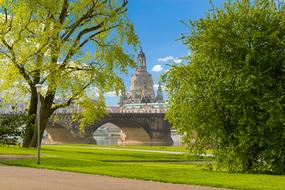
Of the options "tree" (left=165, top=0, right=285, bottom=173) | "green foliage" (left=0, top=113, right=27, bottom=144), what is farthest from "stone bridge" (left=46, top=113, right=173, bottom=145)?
"tree" (left=165, top=0, right=285, bottom=173)

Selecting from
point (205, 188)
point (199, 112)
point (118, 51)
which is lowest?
point (205, 188)

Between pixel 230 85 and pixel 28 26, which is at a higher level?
pixel 28 26

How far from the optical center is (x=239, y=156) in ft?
86.5

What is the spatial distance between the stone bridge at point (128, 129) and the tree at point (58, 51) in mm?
74859

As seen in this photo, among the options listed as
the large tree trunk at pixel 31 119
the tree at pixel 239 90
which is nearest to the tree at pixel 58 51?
the large tree trunk at pixel 31 119

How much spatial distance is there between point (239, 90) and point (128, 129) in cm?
12372

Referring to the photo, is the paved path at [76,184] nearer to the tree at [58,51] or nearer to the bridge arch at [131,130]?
the tree at [58,51]

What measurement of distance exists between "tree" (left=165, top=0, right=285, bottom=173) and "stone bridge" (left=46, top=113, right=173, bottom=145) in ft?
325

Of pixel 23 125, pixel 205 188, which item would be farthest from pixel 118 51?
pixel 205 188

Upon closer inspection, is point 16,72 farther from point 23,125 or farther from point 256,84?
point 256,84

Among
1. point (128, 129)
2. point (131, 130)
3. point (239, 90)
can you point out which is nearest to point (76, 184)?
point (239, 90)

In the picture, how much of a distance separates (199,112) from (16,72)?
79.0 feet

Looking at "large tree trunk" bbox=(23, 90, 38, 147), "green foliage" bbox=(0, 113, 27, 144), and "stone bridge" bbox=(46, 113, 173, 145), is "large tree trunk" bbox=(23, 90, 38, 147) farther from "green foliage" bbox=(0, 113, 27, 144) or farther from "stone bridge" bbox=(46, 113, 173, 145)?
"stone bridge" bbox=(46, 113, 173, 145)

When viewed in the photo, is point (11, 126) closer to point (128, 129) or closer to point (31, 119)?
point (31, 119)
